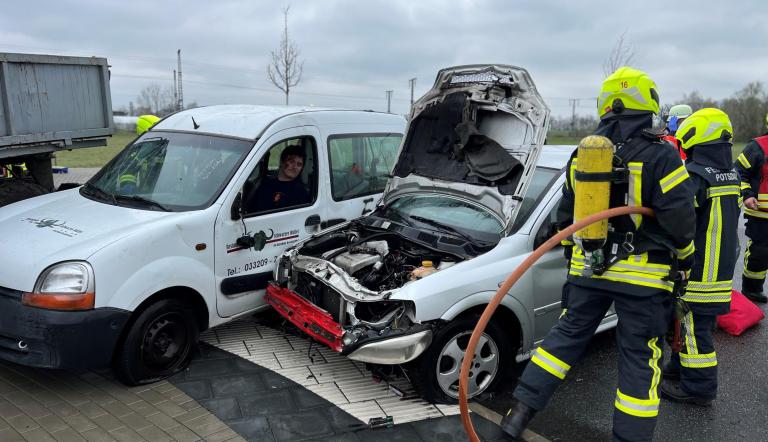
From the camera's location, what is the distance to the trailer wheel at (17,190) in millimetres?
6445

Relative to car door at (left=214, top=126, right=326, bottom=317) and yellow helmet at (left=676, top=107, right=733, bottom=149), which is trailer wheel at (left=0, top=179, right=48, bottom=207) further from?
yellow helmet at (left=676, top=107, right=733, bottom=149)

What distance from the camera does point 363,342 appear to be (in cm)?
338

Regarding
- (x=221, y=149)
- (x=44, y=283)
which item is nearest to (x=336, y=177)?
(x=221, y=149)

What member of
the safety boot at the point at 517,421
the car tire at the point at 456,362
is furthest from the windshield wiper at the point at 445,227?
the safety boot at the point at 517,421

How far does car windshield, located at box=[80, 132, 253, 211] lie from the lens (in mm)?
4242

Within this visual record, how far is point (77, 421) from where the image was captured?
11.1 ft

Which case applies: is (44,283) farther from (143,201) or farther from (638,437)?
(638,437)

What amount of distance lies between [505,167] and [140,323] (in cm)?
282

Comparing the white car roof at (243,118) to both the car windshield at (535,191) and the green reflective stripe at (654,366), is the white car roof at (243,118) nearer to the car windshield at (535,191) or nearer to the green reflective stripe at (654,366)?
the car windshield at (535,191)

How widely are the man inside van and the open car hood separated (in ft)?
2.53

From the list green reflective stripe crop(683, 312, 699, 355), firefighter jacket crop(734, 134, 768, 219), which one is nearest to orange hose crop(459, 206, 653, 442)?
green reflective stripe crop(683, 312, 699, 355)

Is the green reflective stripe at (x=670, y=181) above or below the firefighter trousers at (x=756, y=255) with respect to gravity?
above

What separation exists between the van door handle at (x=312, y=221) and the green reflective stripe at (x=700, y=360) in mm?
3046

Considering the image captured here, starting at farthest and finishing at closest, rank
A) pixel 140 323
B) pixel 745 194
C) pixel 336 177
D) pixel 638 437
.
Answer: pixel 745 194
pixel 336 177
pixel 140 323
pixel 638 437
